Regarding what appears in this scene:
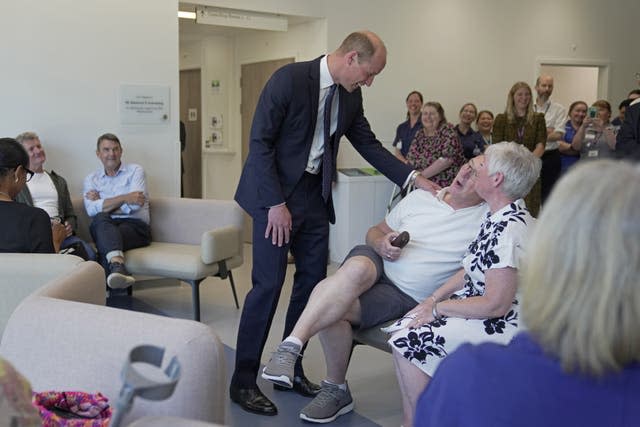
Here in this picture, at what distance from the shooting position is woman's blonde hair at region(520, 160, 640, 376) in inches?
42.8

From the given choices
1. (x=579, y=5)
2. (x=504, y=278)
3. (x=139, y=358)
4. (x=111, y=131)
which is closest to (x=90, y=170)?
(x=111, y=131)

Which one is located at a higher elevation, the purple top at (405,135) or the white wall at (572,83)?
the white wall at (572,83)

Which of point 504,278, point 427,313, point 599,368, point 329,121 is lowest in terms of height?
point 427,313

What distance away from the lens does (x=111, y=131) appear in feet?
18.1

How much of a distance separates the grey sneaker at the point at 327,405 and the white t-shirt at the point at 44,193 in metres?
2.72

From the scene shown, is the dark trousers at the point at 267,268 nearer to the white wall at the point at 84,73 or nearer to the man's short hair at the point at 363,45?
the man's short hair at the point at 363,45

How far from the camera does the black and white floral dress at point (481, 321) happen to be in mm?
2453

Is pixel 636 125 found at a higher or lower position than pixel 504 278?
higher

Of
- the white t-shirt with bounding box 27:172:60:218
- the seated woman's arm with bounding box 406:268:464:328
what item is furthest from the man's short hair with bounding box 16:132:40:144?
the seated woman's arm with bounding box 406:268:464:328

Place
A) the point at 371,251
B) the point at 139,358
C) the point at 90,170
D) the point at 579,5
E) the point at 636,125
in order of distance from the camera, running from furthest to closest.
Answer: the point at 579,5 → the point at 90,170 → the point at 636,125 → the point at 371,251 → the point at 139,358

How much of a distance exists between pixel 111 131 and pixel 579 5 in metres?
6.20

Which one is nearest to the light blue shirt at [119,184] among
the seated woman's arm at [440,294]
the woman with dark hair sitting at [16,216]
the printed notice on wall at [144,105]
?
the printed notice on wall at [144,105]

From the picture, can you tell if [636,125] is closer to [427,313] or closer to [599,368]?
[427,313]

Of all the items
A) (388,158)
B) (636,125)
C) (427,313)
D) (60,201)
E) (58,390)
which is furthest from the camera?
(60,201)
